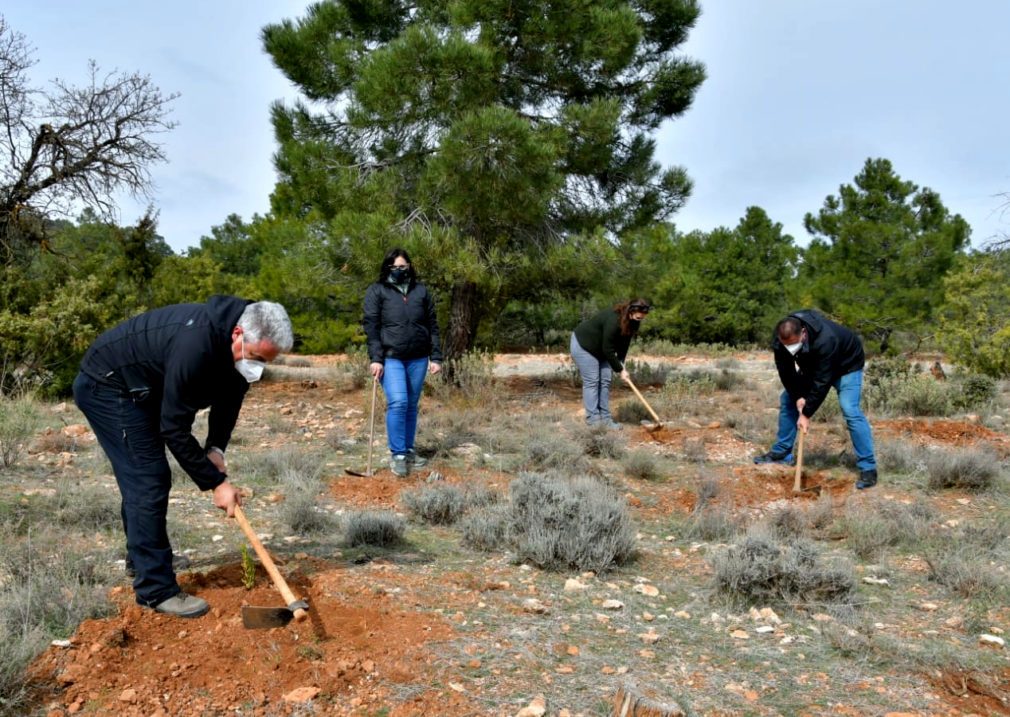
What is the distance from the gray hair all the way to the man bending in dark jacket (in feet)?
13.2

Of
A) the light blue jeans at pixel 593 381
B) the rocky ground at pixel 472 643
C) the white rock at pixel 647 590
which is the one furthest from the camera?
the light blue jeans at pixel 593 381

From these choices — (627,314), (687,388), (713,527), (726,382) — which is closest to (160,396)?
(713,527)

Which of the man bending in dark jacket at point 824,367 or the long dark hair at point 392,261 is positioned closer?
the man bending in dark jacket at point 824,367

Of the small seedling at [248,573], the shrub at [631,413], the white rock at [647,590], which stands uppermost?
the shrub at [631,413]

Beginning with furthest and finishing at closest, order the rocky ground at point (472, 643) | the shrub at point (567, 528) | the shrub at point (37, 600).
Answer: the shrub at point (567, 528), the rocky ground at point (472, 643), the shrub at point (37, 600)

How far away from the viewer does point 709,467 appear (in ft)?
22.8

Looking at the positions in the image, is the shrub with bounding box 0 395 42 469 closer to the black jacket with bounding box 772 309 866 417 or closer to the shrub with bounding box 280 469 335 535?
the shrub with bounding box 280 469 335 535

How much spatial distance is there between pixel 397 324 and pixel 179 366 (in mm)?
3190

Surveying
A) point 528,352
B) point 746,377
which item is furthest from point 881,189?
point 528,352

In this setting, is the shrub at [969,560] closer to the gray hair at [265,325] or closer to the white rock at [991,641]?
the white rock at [991,641]

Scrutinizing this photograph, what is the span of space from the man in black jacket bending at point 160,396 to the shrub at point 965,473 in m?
5.21

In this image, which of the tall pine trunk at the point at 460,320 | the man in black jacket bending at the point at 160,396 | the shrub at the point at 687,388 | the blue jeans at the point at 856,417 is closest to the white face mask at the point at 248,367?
the man in black jacket bending at the point at 160,396

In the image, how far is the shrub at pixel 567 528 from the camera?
4.33 metres

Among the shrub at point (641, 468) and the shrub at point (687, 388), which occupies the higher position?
the shrub at point (687, 388)
